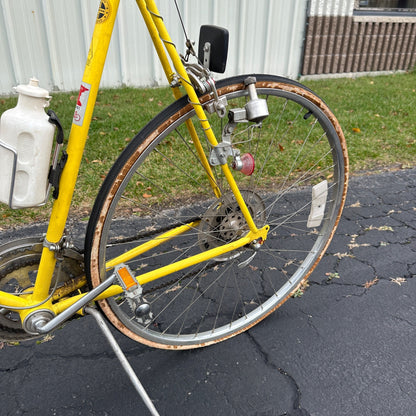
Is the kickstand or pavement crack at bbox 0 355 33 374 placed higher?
the kickstand

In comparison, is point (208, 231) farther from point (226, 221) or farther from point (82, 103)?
point (82, 103)

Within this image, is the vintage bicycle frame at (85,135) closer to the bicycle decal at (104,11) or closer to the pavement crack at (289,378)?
the bicycle decal at (104,11)

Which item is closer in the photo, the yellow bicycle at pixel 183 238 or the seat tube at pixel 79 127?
the seat tube at pixel 79 127

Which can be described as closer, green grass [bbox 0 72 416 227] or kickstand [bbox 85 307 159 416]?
kickstand [bbox 85 307 159 416]

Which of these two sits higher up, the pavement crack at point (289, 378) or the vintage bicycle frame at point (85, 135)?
the vintage bicycle frame at point (85, 135)

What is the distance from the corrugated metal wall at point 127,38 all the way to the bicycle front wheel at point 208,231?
285cm

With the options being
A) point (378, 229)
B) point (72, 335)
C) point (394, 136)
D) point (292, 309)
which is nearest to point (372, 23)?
point (394, 136)

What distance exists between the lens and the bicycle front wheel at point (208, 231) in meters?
1.36

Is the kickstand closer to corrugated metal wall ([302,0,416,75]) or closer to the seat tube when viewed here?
the seat tube

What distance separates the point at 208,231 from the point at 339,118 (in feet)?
11.6

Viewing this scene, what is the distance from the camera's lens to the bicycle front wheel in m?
1.36

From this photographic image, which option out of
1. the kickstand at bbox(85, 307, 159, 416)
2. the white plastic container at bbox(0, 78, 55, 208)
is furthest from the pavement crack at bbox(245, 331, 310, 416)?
the white plastic container at bbox(0, 78, 55, 208)

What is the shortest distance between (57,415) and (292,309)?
4.09 ft

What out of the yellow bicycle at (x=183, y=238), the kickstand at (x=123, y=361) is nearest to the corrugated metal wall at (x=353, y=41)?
the yellow bicycle at (x=183, y=238)
